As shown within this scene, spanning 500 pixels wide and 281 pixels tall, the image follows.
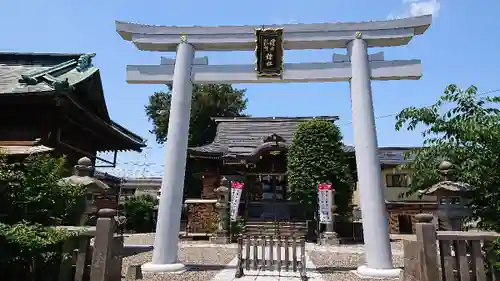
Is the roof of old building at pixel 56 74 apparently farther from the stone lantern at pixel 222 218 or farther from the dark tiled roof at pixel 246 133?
the stone lantern at pixel 222 218

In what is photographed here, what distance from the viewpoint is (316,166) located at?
16.2 metres

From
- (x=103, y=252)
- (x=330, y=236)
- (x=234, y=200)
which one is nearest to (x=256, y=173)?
(x=234, y=200)

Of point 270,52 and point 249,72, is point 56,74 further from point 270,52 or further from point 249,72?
point 270,52

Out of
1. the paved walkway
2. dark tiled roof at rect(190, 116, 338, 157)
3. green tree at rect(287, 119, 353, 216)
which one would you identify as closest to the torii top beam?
the paved walkway

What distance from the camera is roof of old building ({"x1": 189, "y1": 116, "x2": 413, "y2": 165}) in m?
19.1

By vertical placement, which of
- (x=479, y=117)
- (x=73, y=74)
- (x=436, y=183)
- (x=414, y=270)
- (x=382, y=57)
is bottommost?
(x=414, y=270)

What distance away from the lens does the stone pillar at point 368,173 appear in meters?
6.94

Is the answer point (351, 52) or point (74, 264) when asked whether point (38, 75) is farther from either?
point (351, 52)

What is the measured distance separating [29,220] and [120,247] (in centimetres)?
131

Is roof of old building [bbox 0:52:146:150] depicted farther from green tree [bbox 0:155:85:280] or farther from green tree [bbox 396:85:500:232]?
green tree [bbox 396:85:500:232]

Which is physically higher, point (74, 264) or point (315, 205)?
point (315, 205)

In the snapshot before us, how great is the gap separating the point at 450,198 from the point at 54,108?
1160cm

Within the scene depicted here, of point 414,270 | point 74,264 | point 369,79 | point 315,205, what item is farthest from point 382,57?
point 315,205

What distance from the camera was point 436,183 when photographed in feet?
24.3
